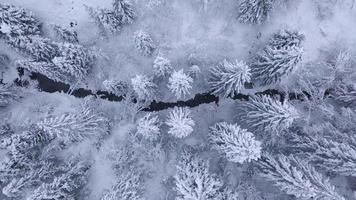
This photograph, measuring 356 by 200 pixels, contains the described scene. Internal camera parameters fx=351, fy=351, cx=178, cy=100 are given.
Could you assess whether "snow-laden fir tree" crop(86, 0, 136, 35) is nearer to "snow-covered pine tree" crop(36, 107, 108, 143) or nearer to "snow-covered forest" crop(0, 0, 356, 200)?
"snow-covered forest" crop(0, 0, 356, 200)

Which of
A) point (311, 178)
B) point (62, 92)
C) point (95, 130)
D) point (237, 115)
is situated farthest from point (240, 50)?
point (62, 92)

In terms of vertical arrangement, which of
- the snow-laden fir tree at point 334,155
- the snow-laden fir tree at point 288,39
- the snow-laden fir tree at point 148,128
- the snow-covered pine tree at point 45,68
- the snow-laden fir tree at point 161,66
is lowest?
the snow-laden fir tree at point 148,128

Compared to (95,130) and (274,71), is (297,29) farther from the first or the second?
(95,130)

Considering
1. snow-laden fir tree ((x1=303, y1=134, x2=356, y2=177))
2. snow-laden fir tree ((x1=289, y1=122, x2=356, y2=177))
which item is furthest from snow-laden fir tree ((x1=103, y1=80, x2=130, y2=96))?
snow-laden fir tree ((x1=303, y1=134, x2=356, y2=177))

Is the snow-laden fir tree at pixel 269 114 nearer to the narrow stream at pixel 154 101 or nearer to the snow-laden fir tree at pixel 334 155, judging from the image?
the snow-laden fir tree at pixel 334 155

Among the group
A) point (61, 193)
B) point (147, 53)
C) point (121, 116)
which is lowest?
point (61, 193)

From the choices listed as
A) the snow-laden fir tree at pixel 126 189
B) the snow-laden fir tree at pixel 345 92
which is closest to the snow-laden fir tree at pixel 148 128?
the snow-laden fir tree at pixel 126 189

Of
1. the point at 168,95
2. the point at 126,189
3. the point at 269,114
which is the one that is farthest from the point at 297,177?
the point at 168,95
